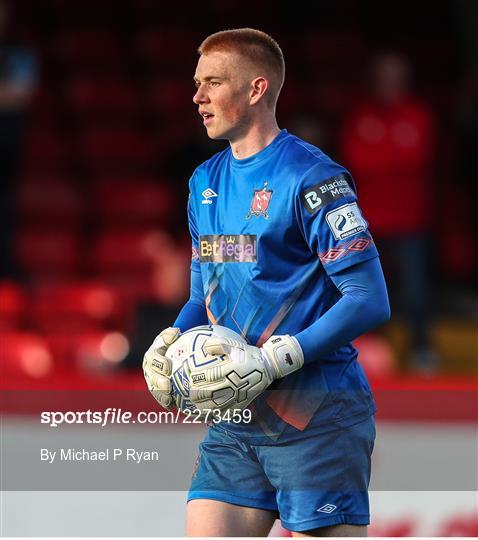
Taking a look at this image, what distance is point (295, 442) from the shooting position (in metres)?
2.96

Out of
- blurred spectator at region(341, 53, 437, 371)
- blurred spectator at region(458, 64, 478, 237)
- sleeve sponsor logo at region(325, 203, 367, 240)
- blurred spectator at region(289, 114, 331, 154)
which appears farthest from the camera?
blurred spectator at region(458, 64, 478, 237)

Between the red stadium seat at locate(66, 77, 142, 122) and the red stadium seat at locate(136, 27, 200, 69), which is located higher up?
the red stadium seat at locate(136, 27, 200, 69)

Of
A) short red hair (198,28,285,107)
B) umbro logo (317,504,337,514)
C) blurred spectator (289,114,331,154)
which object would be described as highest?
short red hair (198,28,285,107)

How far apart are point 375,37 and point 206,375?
726cm

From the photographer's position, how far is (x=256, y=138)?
3.01 meters

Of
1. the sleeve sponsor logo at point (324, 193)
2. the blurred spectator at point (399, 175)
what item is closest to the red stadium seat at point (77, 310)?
the blurred spectator at point (399, 175)

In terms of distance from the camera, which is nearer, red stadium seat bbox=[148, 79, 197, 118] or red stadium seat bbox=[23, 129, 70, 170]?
red stadium seat bbox=[23, 129, 70, 170]

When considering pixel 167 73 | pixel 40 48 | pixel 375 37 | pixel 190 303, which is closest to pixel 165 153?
pixel 167 73

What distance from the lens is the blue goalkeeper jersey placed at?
9.39ft

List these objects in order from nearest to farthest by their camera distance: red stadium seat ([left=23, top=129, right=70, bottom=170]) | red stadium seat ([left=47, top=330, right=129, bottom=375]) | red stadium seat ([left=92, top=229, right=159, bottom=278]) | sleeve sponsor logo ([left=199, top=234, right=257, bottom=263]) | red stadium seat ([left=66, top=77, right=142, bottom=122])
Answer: sleeve sponsor logo ([left=199, top=234, right=257, bottom=263]) < red stadium seat ([left=47, top=330, right=129, bottom=375]) < red stadium seat ([left=92, top=229, right=159, bottom=278]) < red stadium seat ([left=23, top=129, right=70, bottom=170]) < red stadium seat ([left=66, top=77, right=142, bottom=122])

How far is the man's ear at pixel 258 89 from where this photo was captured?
2.96 meters

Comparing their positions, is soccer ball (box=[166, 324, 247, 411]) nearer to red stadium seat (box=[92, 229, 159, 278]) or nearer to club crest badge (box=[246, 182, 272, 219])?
club crest badge (box=[246, 182, 272, 219])

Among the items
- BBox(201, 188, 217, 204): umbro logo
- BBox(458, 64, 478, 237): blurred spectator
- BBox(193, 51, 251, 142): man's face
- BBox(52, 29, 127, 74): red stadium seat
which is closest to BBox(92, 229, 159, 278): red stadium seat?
BBox(52, 29, 127, 74): red stadium seat

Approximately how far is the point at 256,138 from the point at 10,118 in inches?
204
